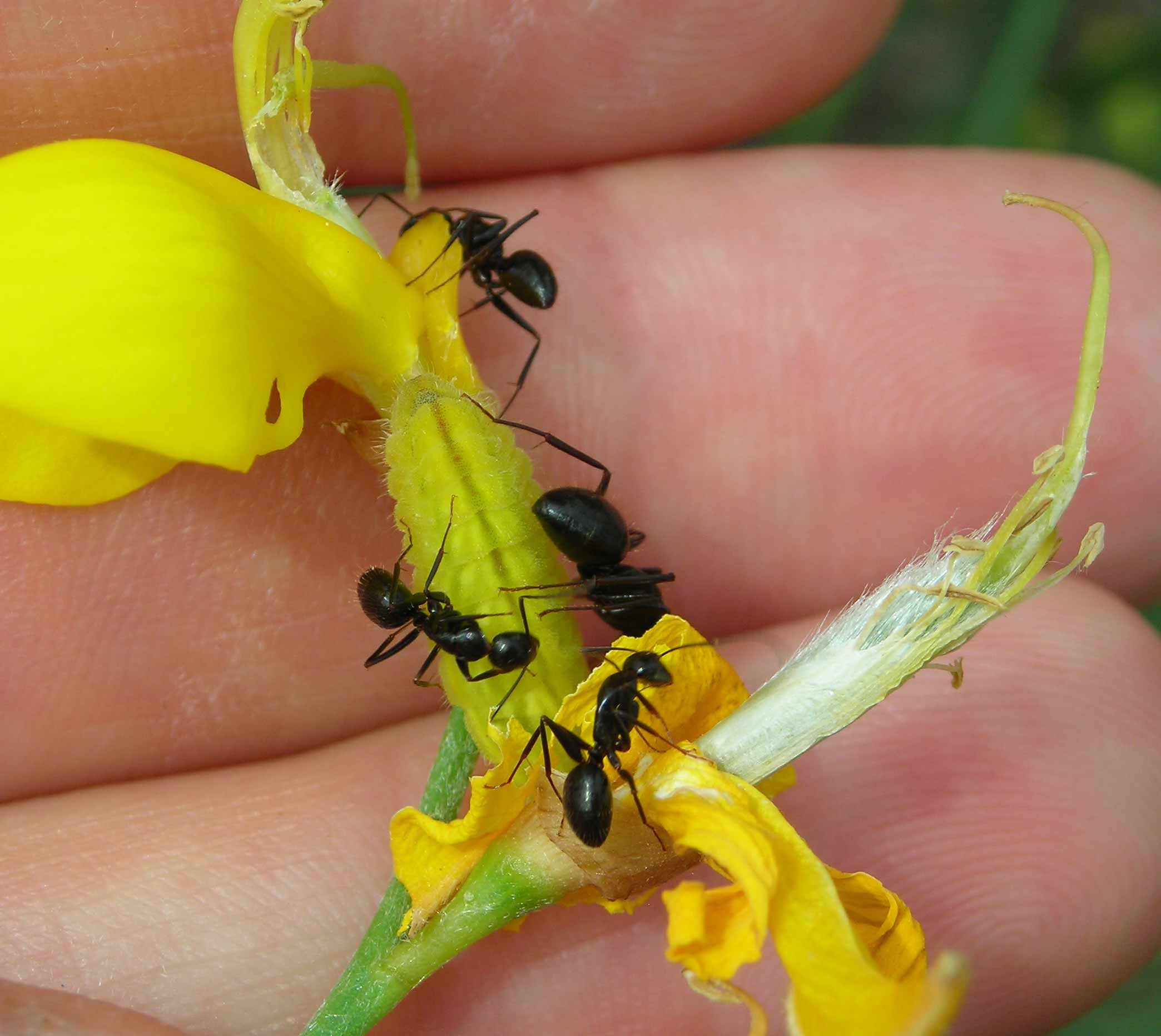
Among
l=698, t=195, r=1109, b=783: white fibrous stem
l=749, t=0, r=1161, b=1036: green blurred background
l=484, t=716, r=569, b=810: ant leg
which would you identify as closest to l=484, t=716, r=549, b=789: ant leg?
l=484, t=716, r=569, b=810: ant leg

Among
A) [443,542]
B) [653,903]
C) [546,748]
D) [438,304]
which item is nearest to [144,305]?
[443,542]

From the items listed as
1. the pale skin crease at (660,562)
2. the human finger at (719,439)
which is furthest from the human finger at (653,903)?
the human finger at (719,439)

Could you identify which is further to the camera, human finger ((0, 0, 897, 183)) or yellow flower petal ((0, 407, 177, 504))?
human finger ((0, 0, 897, 183))

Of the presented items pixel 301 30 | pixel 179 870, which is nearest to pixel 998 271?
pixel 301 30

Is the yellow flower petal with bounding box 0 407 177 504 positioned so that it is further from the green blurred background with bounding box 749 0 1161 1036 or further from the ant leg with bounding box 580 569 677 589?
the green blurred background with bounding box 749 0 1161 1036

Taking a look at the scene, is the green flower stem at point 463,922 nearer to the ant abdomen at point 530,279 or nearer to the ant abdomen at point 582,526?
the ant abdomen at point 582,526

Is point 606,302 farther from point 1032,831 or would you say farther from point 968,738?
point 1032,831

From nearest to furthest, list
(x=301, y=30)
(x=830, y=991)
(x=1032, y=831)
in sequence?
(x=830, y=991) → (x=301, y=30) → (x=1032, y=831)
